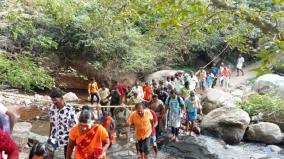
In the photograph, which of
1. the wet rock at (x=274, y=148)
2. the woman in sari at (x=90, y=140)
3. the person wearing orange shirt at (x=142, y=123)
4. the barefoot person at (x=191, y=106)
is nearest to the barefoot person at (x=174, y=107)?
the barefoot person at (x=191, y=106)

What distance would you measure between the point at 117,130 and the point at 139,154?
258 cm

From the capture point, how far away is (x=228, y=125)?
13.8 meters

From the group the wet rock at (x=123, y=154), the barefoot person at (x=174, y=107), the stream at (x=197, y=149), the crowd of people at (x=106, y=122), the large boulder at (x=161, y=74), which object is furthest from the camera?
the large boulder at (x=161, y=74)

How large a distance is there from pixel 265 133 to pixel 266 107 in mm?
2073

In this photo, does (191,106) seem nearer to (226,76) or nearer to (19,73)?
(19,73)

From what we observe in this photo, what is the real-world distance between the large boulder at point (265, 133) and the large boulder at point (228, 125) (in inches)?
12.2

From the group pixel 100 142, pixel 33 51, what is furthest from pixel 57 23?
pixel 100 142

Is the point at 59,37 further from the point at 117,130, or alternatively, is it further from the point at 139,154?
the point at 139,154

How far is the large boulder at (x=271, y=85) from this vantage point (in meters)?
19.3

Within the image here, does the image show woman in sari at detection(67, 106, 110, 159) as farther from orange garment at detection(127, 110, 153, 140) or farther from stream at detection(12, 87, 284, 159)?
stream at detection(12, 87, 284, 159)

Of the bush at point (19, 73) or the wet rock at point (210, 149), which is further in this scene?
the bush at point (19, 73)

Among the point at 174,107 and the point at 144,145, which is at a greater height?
the point at 174,107

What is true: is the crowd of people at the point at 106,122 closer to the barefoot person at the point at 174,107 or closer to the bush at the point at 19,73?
the barefoot person at the point at 174,107

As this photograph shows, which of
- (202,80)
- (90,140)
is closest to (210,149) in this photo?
(90,140)
